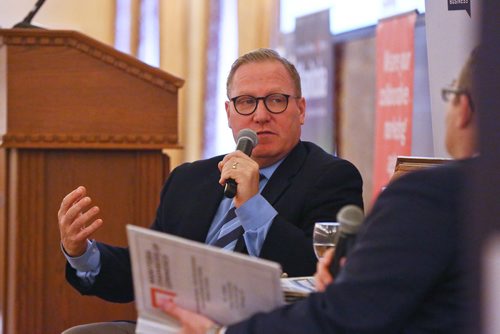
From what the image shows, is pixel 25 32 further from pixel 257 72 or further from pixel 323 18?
pixel 323 18

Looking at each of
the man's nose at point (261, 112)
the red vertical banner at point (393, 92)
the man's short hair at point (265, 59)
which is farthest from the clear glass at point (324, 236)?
the red vertical banner at point (393, 92)

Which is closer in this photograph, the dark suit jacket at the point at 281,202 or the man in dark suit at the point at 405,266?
the man in dark suit at the point at 405,266

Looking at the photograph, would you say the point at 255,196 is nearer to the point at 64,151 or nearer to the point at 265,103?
the point at 265,103

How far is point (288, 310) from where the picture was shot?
1180 millimetres

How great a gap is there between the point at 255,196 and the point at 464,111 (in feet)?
3.74

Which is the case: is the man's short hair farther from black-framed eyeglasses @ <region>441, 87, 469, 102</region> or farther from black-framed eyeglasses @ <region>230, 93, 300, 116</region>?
black-framed eyeglasses @ <region>441, 87, 469, 102</region>

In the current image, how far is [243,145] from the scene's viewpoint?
2.16 meters

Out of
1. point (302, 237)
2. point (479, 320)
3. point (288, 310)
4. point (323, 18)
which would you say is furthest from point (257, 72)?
point (323, 18)

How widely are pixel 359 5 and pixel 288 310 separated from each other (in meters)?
4.04

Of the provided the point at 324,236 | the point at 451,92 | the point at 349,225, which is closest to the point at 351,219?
the point at 349,225

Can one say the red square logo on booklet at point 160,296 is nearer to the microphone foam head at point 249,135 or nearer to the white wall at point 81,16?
the microphone foam head at point 249,135

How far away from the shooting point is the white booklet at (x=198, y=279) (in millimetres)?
1176

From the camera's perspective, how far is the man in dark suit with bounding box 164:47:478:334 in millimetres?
1077

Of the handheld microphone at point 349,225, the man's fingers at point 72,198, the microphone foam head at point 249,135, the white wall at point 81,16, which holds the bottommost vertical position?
the handheld microphone at point 349,225
